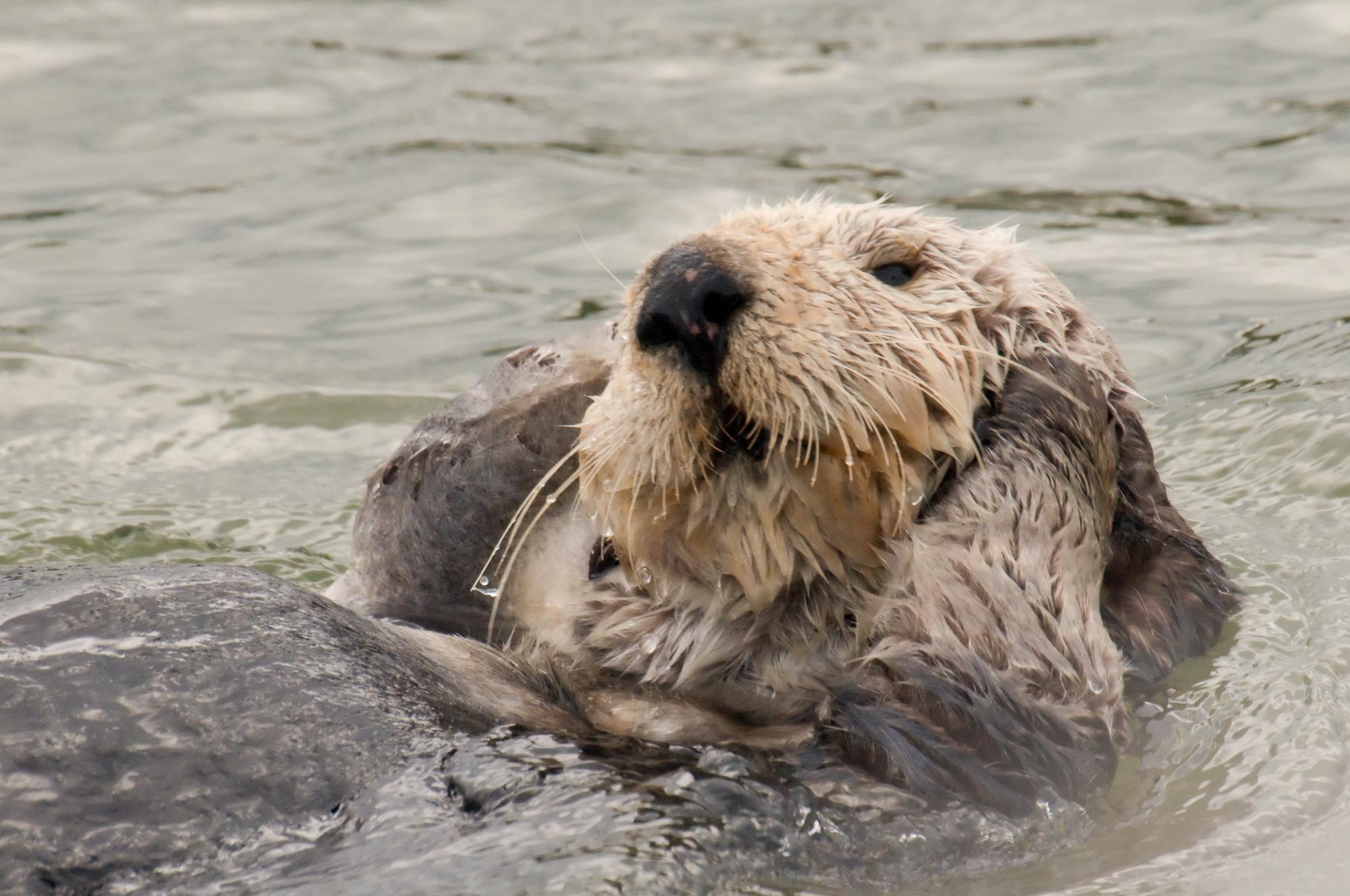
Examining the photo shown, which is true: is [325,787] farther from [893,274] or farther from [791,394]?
[893,274]

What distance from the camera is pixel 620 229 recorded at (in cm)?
724

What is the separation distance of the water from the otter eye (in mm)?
985

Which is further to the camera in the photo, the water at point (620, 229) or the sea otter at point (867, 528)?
the water at point (620, 229)

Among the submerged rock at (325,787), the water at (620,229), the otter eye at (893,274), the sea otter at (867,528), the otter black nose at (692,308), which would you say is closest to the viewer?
the submerged rock at (325,787)

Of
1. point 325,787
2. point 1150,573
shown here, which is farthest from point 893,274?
point 325,787

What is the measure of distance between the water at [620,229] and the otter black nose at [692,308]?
0.87 meters

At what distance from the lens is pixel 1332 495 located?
4617mm

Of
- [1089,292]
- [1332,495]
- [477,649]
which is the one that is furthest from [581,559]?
[1089,292]

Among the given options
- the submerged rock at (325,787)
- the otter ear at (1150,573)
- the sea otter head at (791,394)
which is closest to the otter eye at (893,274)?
the sea otter head at (791,394)

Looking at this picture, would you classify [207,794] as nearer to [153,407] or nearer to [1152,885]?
[1152,885]

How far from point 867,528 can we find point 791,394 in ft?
1.23

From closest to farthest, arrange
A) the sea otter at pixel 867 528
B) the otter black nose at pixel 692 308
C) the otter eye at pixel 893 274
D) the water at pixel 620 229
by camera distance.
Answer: the otter black nose at pixel 692 308 → the sea otter at pixel 867 528 → the otter eye at pixel 893 274 → the water at pixel 620 229

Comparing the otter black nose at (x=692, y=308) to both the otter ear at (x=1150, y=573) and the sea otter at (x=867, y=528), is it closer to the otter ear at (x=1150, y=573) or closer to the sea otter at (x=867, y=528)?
the sea otter at (x=867, y=528)

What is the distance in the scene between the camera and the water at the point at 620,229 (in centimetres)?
372
